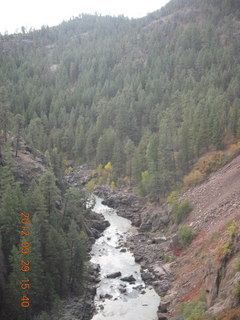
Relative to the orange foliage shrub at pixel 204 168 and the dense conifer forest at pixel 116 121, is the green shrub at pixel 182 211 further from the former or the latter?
the dense conifer forest at pixel 116 121

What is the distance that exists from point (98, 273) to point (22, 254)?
17979mm

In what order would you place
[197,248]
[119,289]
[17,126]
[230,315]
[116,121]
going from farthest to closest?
1. [116,121]
2. [17,126]
3. [197,248]
4. [119,289]
5. [230,315]

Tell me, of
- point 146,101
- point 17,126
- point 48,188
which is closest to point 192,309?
point 48,188

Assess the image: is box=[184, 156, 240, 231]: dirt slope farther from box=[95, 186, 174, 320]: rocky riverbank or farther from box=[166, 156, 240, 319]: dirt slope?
box=[95, 186, 174, 320]: rocky riverbank

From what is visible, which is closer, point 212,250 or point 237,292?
point 237,292

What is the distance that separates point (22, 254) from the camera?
115 feet

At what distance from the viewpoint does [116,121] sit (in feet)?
401

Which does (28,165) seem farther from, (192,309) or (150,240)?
(192,309)

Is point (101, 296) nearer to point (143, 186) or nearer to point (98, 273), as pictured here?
point (98, 273)

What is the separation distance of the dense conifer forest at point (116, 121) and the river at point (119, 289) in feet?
15.6

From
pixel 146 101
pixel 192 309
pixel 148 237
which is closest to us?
pixel 192 309

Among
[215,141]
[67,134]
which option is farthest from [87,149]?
[215,141]

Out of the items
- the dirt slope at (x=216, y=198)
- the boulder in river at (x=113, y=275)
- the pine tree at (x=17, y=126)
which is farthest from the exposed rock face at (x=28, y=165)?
the dirt slope at (x=216, y=198)

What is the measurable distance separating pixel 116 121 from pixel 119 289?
82.7 metres
